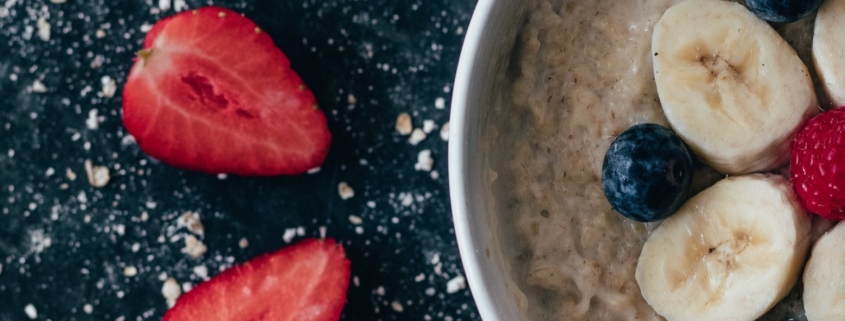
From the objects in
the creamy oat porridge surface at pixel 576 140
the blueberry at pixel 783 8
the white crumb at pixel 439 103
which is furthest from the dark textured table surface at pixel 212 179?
the blueberry at pixel 783 8

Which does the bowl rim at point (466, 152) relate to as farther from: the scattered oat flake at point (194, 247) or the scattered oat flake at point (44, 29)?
the scattered oat flake at point (44, 29)

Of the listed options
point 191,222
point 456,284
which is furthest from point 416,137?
point 191,222

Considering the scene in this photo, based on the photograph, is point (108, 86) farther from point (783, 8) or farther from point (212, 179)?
point (783, 8)

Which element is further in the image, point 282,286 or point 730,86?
point 282,286

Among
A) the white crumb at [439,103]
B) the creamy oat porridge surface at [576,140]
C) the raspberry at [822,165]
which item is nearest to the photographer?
the raspberry at [822,165]

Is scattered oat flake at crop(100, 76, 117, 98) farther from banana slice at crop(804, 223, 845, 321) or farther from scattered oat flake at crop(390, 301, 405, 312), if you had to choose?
banana slice at crop(804, 223, 845, 321)

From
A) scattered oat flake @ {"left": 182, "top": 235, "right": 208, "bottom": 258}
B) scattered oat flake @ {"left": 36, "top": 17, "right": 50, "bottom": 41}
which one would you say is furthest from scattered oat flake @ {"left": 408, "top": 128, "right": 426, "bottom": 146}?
scattered oat flake @ {"left": 36, "top": 17, "right": 50, "bottom": 41}

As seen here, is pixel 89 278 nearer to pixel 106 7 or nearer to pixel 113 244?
pixel 113 244
